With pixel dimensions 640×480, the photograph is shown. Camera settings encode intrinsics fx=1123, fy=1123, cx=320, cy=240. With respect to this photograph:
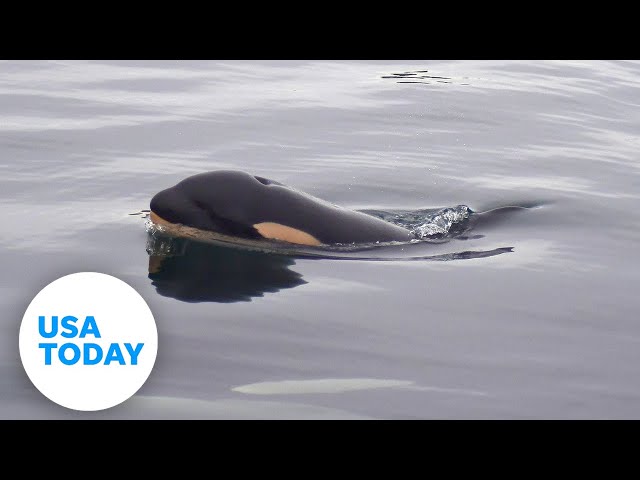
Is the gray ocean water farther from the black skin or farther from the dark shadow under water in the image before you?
the black skin

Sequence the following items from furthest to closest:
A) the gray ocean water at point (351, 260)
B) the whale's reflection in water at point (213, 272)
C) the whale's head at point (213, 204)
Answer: the whale's head at point (213, 204) < the whale's reflection in water at point (213, 272) < the gray ocean water at point (351, 260)

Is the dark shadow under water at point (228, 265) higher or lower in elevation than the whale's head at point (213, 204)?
lower

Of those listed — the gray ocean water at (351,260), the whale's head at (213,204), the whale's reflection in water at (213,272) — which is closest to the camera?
the gray ocean water at (351,260)

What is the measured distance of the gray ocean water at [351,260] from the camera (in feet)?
30.8

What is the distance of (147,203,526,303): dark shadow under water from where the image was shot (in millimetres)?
11547

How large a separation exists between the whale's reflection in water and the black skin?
0.29 m

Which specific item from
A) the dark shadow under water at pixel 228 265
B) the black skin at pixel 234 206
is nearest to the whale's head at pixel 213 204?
the black skin at pixel 234 206

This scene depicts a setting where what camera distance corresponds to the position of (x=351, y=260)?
1262cm

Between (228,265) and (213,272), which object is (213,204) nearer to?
(228,265)

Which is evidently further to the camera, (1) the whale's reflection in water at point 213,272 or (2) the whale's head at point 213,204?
(2) the whale's head at point 213,204

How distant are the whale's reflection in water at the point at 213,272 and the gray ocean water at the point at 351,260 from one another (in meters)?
0.03

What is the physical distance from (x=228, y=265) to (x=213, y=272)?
0.26m

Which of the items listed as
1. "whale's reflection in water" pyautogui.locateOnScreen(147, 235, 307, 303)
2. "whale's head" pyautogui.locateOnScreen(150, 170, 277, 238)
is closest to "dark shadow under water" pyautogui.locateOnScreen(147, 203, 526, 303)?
"whale's reflection in water" pyautogui.locateOnScreen(147, 235, 307, 303)

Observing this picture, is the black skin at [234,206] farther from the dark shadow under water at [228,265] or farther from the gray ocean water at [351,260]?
the gray ocean water at [351,260]
